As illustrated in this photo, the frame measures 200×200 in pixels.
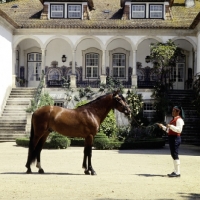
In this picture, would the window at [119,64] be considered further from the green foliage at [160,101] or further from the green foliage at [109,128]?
the green foliage at [109,128]

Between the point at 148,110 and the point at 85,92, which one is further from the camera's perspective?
the point at 148,110

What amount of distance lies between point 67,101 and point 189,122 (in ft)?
25.2

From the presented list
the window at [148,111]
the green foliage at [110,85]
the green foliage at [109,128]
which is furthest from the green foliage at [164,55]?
the green foliage at [109,128]

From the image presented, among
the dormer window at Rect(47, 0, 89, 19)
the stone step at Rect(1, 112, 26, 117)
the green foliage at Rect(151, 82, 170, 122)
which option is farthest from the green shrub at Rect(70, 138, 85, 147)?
the dormer window at Rect(47, 0, 89, 19)

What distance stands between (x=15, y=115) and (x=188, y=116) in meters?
9.85

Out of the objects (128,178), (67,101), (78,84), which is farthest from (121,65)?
(128,178)

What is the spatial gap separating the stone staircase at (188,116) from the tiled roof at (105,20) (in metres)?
4.30

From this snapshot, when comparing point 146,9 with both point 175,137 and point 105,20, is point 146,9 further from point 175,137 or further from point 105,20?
point 175,137

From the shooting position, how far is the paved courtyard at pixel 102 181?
28.9ft

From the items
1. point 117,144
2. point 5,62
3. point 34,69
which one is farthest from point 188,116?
point 34,69

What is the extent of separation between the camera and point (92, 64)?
32.1 m

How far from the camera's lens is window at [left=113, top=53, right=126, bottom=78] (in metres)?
31.9

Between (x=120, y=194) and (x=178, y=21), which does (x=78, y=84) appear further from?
(x=120, y=194)

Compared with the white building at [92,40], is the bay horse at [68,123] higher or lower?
lower
